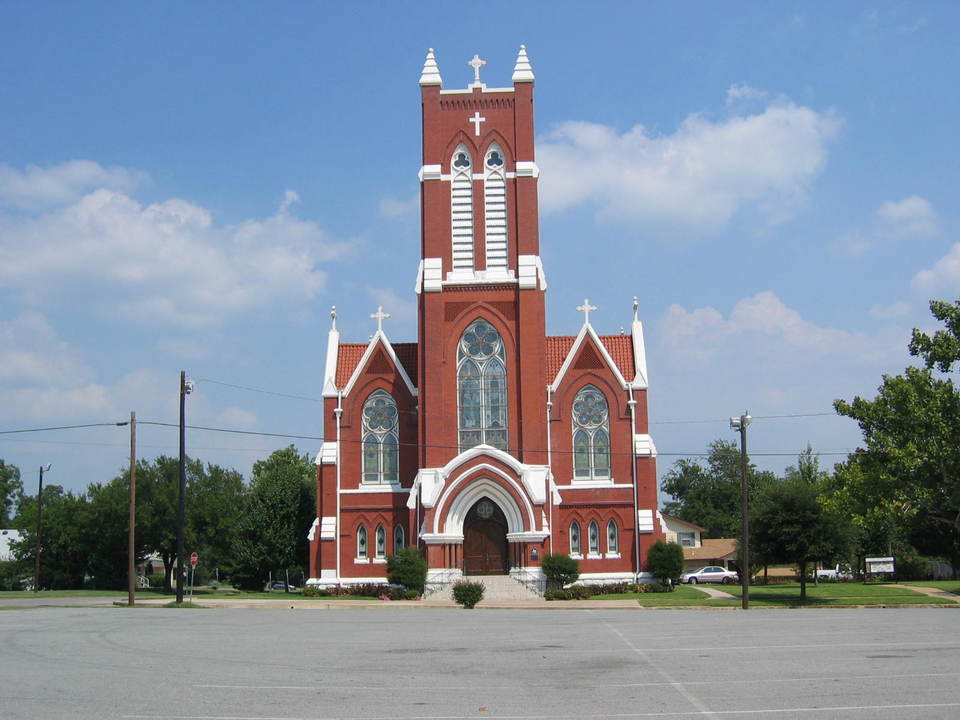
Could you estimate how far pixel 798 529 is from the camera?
39.5 m

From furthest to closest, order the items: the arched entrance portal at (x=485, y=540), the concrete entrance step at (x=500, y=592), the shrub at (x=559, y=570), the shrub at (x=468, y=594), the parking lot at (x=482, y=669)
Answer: the arched entrance portal at (x=485, y=540)
the shrub at (x=559, y=570)
the concrete entrance step at (x=500, y=592)
the shrub at (x=468, y=594)
the parking lot at (x=482, y=669)

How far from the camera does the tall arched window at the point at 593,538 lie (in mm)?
46906

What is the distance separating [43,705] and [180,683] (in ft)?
7.44

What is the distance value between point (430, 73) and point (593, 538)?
22514mm

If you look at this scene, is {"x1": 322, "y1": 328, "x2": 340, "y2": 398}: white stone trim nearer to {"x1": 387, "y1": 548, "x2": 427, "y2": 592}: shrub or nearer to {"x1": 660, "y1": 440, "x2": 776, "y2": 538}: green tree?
{"x1": 387, "y1": 548, "x2": 427, "y2": 592}: shrub

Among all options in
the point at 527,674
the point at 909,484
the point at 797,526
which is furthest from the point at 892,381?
the point at 527,674

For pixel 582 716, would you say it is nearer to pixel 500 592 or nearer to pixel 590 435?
pixel 500 592

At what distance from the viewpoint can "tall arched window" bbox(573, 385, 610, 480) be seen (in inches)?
1866

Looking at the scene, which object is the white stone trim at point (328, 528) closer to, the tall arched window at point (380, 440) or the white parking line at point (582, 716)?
the tall arched window at point (380, 440)

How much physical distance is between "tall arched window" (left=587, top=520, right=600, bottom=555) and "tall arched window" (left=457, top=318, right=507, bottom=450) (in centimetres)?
555

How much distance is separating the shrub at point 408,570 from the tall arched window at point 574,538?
7333 mm

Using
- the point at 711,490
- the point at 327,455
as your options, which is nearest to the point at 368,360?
the point at 327,455

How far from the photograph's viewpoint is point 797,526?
39656 mm

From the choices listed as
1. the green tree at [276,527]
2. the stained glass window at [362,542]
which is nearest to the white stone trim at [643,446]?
the stained glass window at [362,542]
